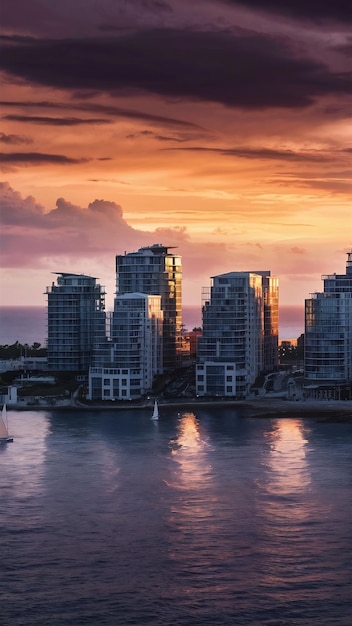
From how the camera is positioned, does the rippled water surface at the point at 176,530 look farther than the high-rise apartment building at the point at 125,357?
No

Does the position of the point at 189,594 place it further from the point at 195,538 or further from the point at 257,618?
the point at 195,538

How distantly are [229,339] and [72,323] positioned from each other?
68.1 ft

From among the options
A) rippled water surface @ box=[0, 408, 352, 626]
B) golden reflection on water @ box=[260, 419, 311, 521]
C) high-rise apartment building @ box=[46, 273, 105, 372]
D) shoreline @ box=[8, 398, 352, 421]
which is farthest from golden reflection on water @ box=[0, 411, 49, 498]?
high-rise apartment building @ box=[46, 273, 105, 372]

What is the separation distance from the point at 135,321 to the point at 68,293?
49.9ft

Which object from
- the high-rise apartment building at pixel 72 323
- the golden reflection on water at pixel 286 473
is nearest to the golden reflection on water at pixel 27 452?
the golden reflection on water at pixel 286 473

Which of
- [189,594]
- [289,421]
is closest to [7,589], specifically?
[189,594]

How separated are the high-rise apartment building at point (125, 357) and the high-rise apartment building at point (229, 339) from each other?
5.75 meters

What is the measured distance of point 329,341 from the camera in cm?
13250

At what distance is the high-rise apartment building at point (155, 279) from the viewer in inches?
5778

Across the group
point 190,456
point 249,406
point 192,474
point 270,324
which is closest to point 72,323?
point 270,324

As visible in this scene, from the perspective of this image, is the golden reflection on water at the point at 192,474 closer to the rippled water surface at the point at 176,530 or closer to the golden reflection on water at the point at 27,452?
the rippled water surface at the point at 176,530

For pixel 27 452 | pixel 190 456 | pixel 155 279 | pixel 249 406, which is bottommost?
pixel 190 456

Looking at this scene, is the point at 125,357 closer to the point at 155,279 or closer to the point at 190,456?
the point at 155,279

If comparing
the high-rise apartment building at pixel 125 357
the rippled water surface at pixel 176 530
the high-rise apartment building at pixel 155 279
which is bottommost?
the rippled water surface at pixel 176 530
